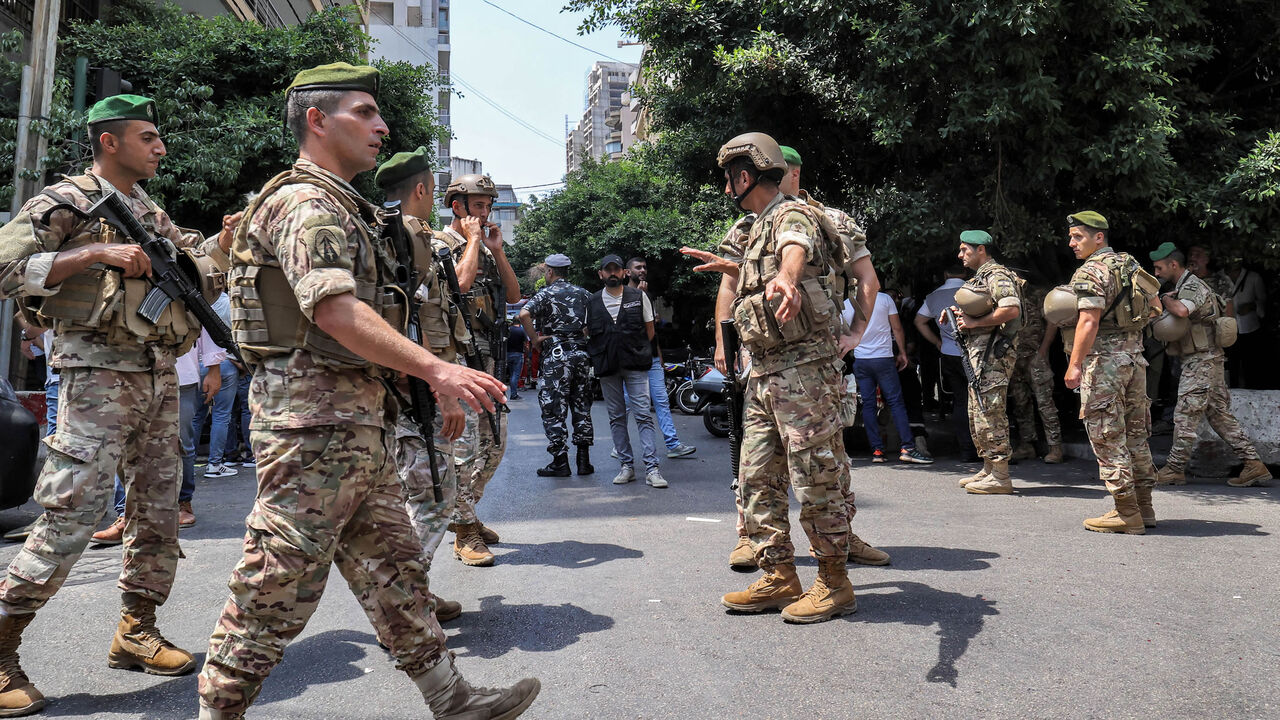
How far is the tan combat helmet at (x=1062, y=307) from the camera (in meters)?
6.33

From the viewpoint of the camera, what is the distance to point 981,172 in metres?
9.11

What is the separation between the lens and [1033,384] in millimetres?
8992

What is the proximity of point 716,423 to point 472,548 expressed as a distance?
21.2 ft

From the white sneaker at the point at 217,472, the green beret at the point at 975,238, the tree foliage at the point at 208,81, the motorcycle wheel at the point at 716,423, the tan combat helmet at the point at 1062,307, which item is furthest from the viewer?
the tree foliage at the point at 208,81

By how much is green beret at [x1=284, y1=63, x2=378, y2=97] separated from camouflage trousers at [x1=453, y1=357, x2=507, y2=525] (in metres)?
2.29

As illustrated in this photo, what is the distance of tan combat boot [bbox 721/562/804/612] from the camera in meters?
4.21

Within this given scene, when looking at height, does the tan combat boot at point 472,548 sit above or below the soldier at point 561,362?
below

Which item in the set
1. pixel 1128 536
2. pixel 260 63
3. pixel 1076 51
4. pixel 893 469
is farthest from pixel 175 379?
pixel 260 63

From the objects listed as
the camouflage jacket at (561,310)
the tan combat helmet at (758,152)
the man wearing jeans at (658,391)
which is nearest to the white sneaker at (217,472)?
the camouflage jacket at (561,310)

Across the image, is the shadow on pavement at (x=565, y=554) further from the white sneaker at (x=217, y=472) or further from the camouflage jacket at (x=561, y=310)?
the white sneaker at (x=217, y=472)

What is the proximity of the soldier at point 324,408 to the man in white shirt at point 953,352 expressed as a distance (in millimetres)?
7087

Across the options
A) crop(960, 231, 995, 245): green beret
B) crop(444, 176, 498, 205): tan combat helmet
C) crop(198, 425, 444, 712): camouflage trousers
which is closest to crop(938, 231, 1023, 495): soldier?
crop(960, 231, 995, 245): green beret

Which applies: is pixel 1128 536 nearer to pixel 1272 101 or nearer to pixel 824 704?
pixel 824 704

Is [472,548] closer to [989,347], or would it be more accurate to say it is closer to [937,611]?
[937,611]
